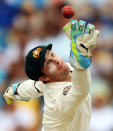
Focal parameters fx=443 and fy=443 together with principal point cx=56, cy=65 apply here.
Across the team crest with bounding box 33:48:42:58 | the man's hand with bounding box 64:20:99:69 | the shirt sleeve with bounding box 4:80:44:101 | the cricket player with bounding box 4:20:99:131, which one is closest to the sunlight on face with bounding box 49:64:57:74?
the cricket player with bounding box 4:20:99:131

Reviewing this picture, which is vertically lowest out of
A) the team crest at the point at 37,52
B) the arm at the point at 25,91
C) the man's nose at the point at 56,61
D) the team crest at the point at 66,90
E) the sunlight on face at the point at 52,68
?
the arm at the point at 25,91

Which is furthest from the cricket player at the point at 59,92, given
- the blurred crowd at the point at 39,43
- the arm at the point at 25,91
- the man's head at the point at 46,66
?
the blurred crowd at the point at 39,43

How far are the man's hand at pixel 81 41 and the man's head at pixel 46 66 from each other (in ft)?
1.68

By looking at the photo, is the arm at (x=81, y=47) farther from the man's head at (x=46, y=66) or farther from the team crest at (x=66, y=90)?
the man's head at (x=46, y=66)

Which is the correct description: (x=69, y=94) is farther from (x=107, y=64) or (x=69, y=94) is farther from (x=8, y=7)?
(x=8, y=7)

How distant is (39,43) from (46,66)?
2.37 meters

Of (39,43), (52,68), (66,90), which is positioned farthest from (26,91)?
(39,43)

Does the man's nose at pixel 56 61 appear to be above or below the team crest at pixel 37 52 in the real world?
below

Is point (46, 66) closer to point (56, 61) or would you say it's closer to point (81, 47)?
point (56, 61)

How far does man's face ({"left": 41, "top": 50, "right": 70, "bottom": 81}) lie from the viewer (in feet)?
11.2

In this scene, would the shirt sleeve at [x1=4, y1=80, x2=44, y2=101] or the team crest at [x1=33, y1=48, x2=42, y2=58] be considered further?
the shirt sleeve at [x1=4, y1=80, x2=44, y2=101]

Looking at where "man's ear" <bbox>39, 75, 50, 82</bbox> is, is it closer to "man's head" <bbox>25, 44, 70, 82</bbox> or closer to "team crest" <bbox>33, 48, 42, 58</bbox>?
"man's head" <bbox>25, 44, 70, 82</bbox>

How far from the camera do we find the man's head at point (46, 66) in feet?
11.2

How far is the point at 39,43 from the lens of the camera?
19.0 feet
